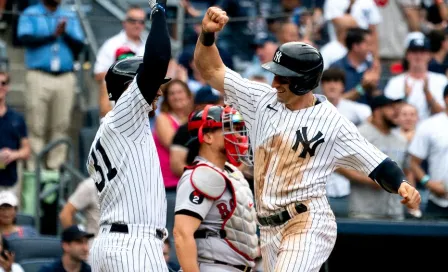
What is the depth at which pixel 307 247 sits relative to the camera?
6039 mm

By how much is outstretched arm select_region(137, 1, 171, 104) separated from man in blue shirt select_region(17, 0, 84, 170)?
206 inches

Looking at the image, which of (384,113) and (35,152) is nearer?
(384,113)

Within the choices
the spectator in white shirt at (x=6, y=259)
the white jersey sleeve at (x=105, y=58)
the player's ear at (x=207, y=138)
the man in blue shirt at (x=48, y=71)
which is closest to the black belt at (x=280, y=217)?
the player's ear at (x=207, y=138)

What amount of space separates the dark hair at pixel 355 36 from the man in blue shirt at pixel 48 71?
264 cm

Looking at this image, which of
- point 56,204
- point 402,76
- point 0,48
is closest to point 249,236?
point 56,204

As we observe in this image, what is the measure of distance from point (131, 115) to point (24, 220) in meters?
4.10

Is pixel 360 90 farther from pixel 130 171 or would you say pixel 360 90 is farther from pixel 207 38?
pixel 130 171

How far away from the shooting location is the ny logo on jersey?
20.2ft

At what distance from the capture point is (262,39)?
12.1 meters

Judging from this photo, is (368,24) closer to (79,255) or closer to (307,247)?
(79,255)

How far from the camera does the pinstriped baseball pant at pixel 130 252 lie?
18.7 feet

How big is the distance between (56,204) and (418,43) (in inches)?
146

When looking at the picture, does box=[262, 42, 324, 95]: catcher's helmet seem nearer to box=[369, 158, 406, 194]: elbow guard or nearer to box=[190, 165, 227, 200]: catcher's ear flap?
box=[369, 158, 406, 194]: elbow guard

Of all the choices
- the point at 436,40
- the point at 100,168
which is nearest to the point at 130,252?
the point at 100,168
